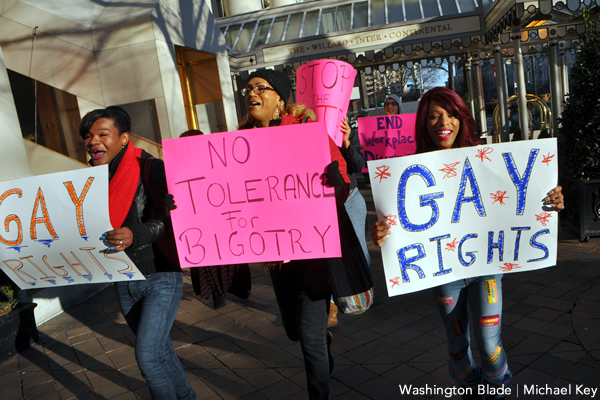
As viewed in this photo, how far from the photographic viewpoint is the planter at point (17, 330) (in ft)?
13.6

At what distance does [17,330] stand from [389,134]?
4818mm

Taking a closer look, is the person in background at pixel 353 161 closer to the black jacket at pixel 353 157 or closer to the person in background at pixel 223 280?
the black jacket at pixel 353 157

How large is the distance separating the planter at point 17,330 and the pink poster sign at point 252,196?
2.64 meters

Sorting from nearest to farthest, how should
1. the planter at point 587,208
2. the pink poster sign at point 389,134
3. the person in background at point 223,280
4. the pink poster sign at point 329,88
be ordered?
the person in background at point 223,280 < the pink poster sign at point 329,88 < the planter at point 587,208 < the pink poster sign at point 389,134

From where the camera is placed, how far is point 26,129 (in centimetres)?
1087

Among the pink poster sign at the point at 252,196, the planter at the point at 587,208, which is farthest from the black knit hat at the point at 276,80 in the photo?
the planter at the point at 587,208

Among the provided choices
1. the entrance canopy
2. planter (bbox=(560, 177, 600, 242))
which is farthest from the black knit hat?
the entrance canopy

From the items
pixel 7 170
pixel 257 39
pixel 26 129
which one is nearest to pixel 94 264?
pixel 7 170

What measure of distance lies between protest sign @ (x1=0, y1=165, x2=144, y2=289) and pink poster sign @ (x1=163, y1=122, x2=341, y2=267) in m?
0.36

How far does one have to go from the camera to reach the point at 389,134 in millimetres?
6508

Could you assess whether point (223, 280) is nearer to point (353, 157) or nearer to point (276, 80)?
point (353, 157)

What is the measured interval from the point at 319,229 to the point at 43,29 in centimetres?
709

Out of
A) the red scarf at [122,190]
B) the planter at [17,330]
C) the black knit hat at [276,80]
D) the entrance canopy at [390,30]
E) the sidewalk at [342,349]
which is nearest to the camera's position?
the red scarf at [122,190]

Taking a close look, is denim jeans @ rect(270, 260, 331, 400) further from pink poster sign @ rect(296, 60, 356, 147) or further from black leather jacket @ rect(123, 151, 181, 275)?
pink poster sign @ rect(296, 60, 356, 147)
